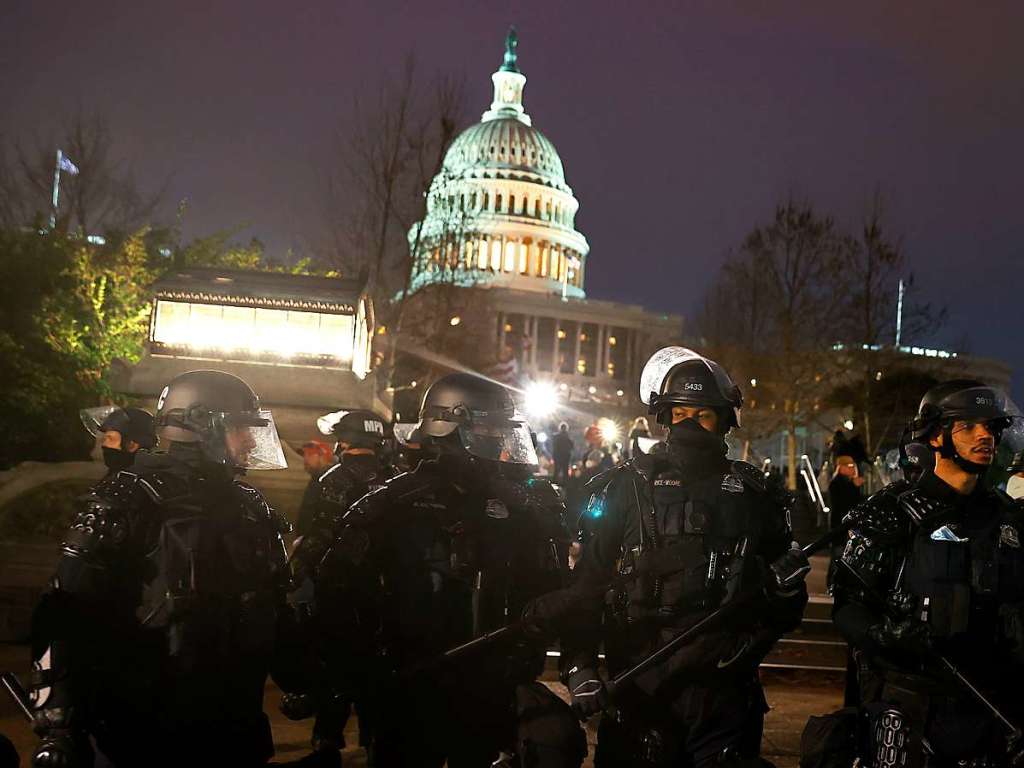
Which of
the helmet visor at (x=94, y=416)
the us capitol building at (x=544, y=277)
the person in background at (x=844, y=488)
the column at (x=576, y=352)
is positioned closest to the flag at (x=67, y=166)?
the person in background at (x=844, y=488)

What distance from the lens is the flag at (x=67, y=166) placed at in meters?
30.5

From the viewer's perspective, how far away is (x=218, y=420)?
156 inches

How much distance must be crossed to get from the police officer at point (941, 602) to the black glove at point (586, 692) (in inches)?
→ 37.3

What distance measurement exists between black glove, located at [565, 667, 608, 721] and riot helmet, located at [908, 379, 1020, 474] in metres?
1.60

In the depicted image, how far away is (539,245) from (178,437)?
100 meters

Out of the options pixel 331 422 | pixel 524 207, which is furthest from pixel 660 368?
pixel 524 207

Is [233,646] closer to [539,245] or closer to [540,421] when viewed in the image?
[540,421]

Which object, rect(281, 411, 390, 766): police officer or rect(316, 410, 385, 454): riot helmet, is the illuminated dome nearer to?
rect(316, 410, 385, 454): riot helmet

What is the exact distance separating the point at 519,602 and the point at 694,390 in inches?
43.3

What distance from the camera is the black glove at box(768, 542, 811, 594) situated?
3.83 meters

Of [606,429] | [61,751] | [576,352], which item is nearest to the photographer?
[61,751]

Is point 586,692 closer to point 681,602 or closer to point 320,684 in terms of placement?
point 681,602

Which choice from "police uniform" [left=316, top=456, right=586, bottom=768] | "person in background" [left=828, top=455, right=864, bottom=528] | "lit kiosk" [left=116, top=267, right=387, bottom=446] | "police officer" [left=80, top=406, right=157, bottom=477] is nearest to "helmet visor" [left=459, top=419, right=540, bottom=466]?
"police uniform" [left=316, top=456, right=586, bottom=768]

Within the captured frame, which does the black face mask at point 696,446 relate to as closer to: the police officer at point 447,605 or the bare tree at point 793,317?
the police officer at point 447,605
